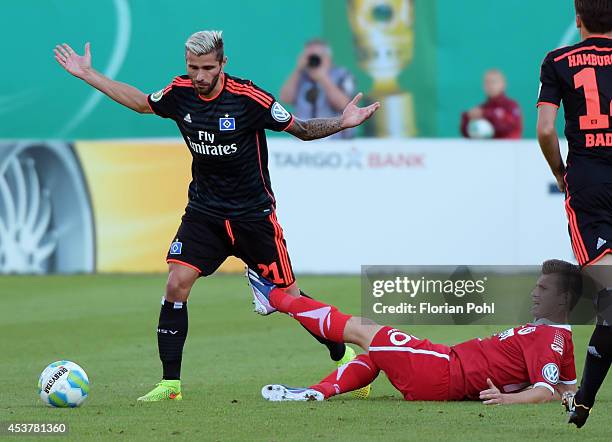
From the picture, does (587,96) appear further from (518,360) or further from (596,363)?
(518,360)

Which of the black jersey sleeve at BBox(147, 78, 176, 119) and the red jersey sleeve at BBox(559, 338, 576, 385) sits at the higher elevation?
the black jersey sleeve at BBox(147, 78, 176, 119)

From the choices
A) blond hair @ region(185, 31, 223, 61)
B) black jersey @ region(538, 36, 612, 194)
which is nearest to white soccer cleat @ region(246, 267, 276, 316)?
blond hair @ region(185, 31, 223, 61)

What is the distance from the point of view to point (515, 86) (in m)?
19.1

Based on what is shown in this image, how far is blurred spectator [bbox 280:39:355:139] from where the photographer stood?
1858 centimetres

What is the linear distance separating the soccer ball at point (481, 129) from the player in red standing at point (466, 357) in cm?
1014

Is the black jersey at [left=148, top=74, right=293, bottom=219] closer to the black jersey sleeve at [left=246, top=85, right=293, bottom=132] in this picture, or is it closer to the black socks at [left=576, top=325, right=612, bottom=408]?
the black jersey sleeve at [left=246, top=85, right=293, bottom=132]

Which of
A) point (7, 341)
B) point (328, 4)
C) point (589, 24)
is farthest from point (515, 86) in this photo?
point (589, 24)

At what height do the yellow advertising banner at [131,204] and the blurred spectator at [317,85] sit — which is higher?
the blurred spectator at [317,85]

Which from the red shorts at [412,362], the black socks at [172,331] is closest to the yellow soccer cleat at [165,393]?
the black socks at [172,331]

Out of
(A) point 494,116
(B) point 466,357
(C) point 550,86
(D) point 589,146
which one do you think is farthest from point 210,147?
(A) point 494,116

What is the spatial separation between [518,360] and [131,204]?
9.33 m

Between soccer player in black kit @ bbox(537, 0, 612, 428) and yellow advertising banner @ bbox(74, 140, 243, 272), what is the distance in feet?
32.6

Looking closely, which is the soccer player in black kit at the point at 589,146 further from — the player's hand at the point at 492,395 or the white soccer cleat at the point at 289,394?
the white soccer cleat at the point at 289,394

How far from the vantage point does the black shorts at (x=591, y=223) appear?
254 inches
